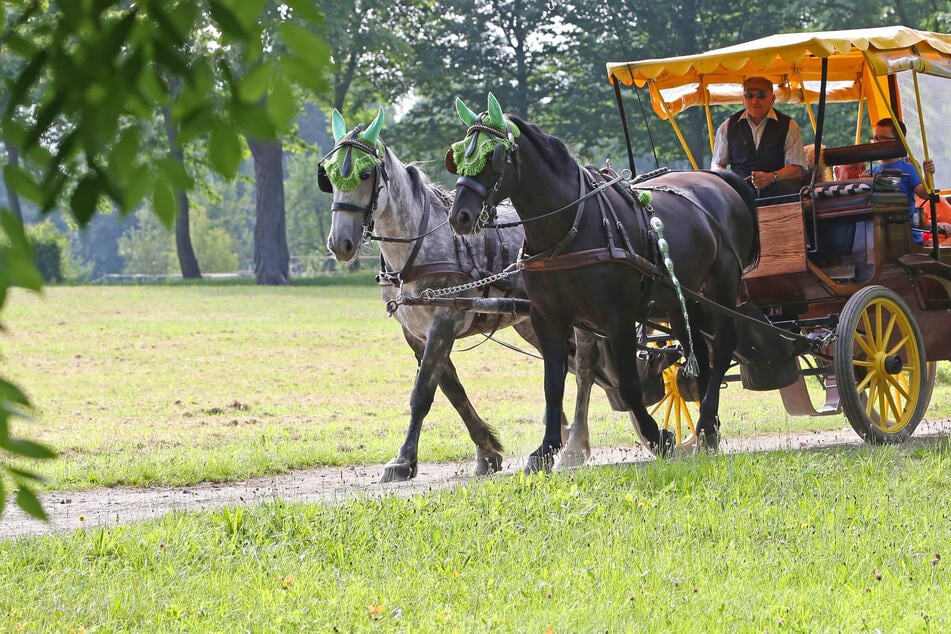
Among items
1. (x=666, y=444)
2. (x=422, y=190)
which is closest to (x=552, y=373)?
(x=666, y=444)

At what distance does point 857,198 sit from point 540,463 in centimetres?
310

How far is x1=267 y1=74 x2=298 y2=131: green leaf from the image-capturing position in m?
2.39

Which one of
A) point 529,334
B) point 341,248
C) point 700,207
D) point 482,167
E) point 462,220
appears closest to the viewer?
point 462,220

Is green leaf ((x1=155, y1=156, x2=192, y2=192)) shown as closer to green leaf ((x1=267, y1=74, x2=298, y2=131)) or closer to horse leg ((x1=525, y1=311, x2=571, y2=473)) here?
green leaf ((x1=267, y1=74, x2=298, y2=131))

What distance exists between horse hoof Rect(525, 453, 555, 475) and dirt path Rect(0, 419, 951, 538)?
453 millimetres

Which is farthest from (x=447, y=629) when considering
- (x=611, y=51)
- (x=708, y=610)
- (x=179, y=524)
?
(x=611, y=51)

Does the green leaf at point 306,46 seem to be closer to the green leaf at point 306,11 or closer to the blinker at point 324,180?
the green leaf at point 306,11

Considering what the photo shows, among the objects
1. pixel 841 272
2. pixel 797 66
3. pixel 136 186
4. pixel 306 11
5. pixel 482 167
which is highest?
pixel 797 66

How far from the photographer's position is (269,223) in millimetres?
39938

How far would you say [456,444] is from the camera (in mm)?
11422

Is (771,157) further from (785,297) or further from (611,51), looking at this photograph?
(611,51)

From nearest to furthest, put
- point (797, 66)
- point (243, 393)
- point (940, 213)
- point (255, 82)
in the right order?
point (255, 82) → point (940, 213) → point (797, 66) → point (243, 393)

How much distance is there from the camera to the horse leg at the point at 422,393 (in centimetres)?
887

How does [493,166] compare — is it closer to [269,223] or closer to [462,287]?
[462,287]
